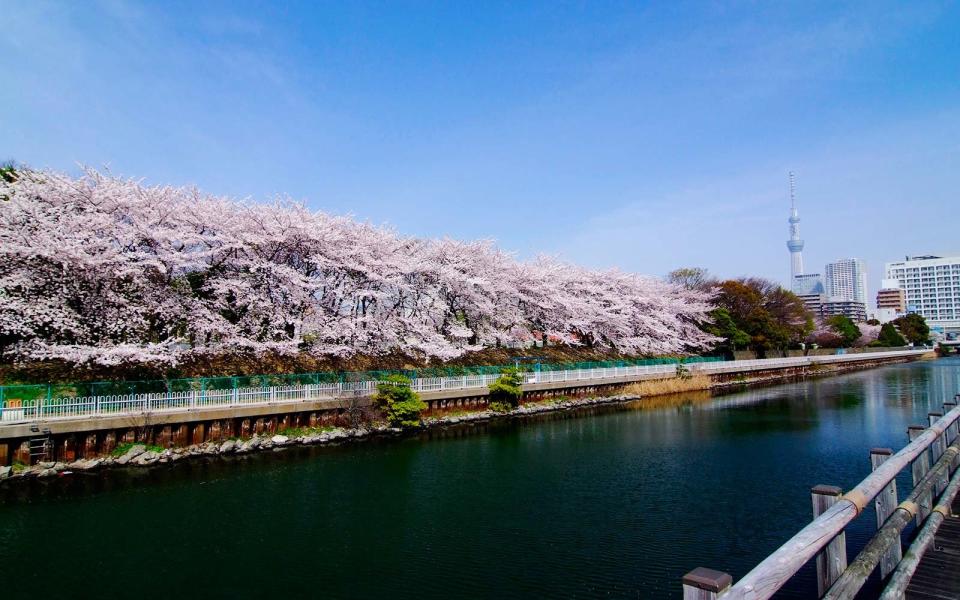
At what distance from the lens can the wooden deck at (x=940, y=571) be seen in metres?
5.32

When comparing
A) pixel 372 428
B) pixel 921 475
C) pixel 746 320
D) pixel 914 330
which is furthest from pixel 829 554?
pixel 914 330

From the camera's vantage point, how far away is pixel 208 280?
2312 centimetres

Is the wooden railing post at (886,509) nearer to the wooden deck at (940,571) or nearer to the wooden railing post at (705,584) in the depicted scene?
the wooden deck at (940,571)

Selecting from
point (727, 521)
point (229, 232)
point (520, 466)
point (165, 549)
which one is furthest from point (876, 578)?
point (229, 232)

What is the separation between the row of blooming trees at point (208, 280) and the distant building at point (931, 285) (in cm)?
17352

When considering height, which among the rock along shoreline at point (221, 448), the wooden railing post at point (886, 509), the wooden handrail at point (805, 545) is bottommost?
the rock along shoreline at point (221, 448)

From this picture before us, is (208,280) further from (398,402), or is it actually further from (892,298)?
(892,298)

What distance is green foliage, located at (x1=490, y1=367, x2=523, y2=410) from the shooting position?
29453 mm

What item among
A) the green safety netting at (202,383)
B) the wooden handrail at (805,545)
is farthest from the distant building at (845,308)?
the wooden handrail at (805,545)

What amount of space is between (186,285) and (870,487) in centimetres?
2360

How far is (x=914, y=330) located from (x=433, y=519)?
124m

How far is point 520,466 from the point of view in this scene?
721 inches

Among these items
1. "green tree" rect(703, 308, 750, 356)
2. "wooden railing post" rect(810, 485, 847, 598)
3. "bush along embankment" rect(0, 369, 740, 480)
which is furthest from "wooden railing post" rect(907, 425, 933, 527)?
"green tree" rect(703, 308, 750, 356)

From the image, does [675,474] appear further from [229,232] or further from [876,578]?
[229,232]
